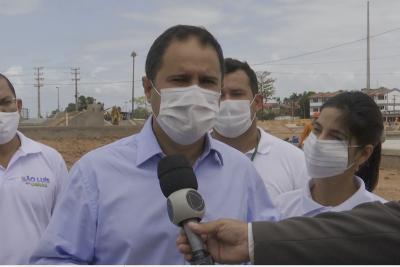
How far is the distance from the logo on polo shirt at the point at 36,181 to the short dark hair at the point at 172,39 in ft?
4.92

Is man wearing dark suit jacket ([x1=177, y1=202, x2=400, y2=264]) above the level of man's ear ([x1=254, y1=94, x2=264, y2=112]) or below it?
below

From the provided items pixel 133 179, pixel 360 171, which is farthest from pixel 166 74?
pixel 360 171

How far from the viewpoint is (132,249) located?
2188mm

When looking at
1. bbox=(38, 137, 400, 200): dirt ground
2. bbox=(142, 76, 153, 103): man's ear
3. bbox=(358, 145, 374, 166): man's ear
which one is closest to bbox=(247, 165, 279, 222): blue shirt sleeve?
bbox=(142, 76, 153, 103): man's ear

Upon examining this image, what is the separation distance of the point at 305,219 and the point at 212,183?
0.89 m

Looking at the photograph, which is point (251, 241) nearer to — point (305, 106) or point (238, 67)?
point (238, 67)

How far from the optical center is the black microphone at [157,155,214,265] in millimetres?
1541

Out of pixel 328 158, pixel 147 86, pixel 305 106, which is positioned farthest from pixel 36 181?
pixel 305 106

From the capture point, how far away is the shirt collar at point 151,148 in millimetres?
2379

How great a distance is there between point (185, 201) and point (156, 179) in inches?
28.7

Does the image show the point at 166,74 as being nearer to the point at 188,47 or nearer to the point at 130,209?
the point at 188,47

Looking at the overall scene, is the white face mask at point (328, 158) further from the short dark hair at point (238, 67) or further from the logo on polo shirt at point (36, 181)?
the logo on polo shirt at point (36, 181)

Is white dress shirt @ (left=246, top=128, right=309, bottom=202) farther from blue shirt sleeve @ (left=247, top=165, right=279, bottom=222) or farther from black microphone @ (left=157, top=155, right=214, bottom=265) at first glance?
black microphone @ (left=157, top=155, right=214, bottom=265)

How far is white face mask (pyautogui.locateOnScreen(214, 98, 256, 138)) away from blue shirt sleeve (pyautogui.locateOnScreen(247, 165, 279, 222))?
5.41 feet
